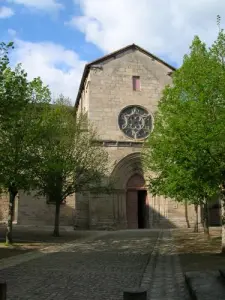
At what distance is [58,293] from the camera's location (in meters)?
7.21

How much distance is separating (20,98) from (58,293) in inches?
297

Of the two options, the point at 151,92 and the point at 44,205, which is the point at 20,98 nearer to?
the point at 44,205

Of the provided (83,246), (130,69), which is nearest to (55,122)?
(83,246)

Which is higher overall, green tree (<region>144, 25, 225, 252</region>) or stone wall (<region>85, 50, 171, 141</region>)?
stone wall (<region>85, 50, 171, 141</region>)

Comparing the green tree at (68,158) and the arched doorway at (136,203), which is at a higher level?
the green tree at (68,158)

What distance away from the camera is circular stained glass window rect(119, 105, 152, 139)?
3153cm

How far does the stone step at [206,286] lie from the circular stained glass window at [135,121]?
24.3 meters

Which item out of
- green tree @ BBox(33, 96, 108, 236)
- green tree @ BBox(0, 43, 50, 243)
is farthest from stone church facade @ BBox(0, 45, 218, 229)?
green tree @ BBox(0, 43, 50, 243)

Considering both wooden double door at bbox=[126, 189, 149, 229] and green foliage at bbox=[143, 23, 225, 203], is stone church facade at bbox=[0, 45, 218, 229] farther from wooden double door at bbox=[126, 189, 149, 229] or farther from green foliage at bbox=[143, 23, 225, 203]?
green foliage at bbox=[143, 23, 225, 203]

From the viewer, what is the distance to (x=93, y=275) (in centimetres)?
924

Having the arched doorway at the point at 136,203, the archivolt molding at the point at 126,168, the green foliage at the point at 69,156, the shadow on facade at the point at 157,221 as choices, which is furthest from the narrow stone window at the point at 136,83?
the shadow on facade at the point at 157,221

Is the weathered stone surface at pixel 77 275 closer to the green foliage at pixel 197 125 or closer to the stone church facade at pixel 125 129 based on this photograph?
the green foliage at pixel 197 125

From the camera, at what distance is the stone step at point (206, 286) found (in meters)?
5.64

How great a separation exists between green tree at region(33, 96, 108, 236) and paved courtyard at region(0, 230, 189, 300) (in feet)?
24.5
